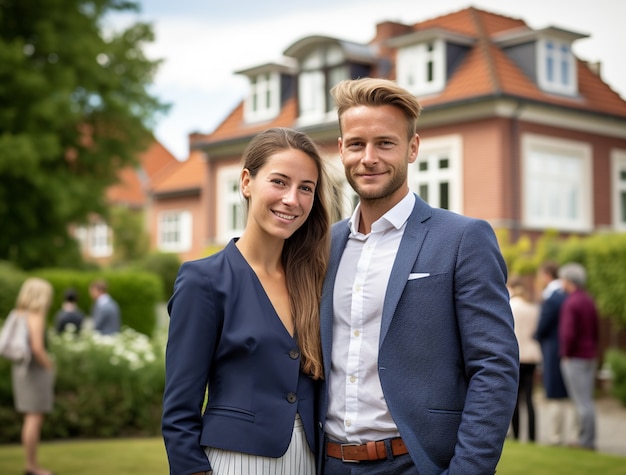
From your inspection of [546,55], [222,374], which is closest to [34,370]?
[222,374]

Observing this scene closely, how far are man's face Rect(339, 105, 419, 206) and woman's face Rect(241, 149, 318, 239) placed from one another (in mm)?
200

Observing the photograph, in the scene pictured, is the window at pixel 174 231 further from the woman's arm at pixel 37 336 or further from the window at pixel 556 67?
the woman's arm at pixel 37 336

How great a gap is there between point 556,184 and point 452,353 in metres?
21.0

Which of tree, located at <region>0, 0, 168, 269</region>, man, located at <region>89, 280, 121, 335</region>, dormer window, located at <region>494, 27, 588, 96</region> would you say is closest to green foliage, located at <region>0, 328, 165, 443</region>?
man, located at <region>89, 280, 121, 335</region>

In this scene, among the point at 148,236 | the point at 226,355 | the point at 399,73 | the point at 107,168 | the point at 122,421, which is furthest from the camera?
the point at 148,236

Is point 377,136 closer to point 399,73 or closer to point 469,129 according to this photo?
point 469,129

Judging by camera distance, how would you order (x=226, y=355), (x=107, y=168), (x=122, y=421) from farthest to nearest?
(x=107, y=168)
(x=122, y=421)
(x=226, y=355)

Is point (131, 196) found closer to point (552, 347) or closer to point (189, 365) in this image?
point (552, 347)

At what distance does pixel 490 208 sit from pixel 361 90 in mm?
19185

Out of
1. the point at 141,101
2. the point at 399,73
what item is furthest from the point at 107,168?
the point at 399,73

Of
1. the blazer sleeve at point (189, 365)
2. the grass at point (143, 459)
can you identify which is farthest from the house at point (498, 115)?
the blazer sleeve at point (189, 365)

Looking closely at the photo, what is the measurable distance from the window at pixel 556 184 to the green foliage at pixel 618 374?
6.45 m

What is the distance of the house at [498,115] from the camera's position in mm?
22312

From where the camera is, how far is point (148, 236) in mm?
38969
